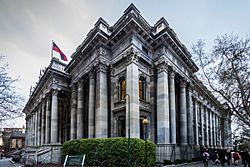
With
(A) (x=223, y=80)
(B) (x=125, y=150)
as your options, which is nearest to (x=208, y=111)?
(A) (x=223, y=80)

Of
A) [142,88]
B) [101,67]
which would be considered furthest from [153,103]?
[101,67]

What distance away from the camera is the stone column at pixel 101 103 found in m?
22.9

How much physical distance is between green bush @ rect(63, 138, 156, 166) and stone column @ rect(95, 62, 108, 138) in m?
3.18

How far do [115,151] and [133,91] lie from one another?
19.3 feet

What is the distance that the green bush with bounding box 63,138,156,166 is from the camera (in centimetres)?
1695

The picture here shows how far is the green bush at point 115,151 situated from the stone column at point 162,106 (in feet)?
12.5

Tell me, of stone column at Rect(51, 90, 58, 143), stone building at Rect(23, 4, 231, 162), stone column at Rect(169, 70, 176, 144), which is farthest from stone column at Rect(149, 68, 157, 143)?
stone column at Rect(51, 90, 58, 143)

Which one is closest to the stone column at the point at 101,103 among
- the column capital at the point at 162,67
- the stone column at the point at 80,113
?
the stone column at the point at 80,113

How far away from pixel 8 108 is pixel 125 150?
1095cm

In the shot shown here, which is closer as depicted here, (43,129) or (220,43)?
(220,43)

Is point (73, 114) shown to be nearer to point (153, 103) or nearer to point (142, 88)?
point (142, 88)

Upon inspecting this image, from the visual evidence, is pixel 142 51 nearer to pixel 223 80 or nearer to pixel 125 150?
pixel 223 80

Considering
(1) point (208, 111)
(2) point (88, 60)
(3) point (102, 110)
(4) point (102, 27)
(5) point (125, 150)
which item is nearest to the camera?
(5) point (125, 150)

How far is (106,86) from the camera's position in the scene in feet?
80.8
